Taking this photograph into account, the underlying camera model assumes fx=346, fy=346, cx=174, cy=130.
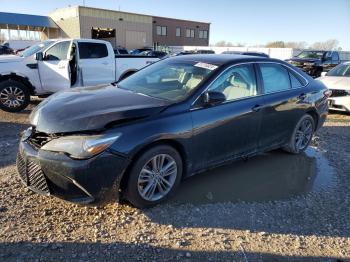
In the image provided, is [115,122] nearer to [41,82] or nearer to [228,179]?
[228,179]

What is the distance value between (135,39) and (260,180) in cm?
5517

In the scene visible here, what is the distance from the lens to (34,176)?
3598 mm

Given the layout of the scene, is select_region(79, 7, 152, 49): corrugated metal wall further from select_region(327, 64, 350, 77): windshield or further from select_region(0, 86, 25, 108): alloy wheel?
select_region(327, 64, 350, 77): windshield

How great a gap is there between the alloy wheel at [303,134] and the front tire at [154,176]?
2.75 m

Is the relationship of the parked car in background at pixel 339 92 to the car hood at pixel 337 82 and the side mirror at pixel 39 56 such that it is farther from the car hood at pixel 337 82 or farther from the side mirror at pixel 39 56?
the side mirror at pixel 39 56

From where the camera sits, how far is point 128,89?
475 cm

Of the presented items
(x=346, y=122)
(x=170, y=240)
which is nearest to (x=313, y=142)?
(x=346, y=122)

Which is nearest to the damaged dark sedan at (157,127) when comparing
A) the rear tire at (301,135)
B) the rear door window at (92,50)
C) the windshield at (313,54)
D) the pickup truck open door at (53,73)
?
Result: the rear tire at (301,135)

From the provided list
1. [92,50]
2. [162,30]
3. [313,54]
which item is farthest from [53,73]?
[162,30]

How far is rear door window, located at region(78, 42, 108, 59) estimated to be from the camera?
31.7ft

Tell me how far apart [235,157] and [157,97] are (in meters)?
1.40

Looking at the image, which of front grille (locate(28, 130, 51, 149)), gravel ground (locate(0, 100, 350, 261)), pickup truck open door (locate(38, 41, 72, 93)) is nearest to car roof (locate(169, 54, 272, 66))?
gravel ground (locate(0, 100, 350, 261))

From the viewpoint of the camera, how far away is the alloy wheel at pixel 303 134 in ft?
19.4

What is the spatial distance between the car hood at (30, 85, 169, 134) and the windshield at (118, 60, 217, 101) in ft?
0.83
